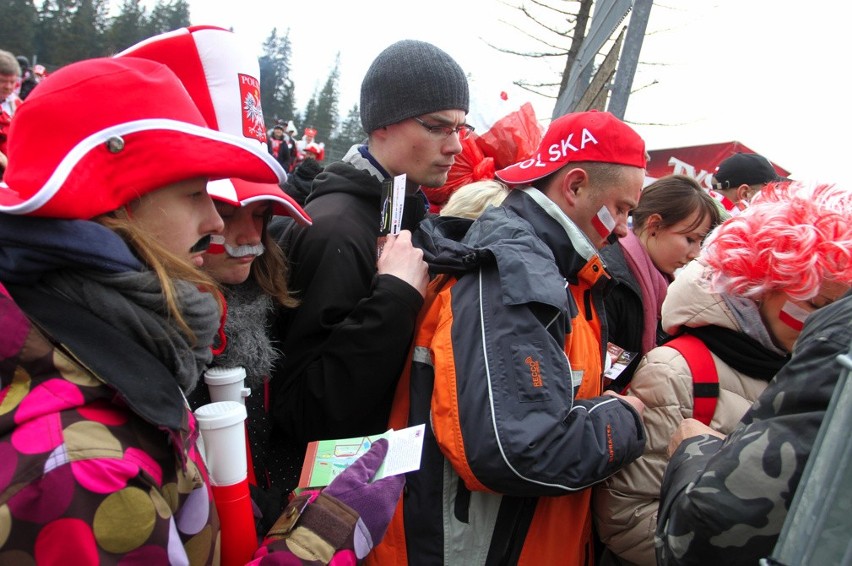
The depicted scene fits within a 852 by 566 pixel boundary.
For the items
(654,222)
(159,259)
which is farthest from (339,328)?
(654,222)

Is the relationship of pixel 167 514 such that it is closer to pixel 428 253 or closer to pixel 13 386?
pixel 13 386

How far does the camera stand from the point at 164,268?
1213mm

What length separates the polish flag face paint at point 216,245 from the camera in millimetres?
1843

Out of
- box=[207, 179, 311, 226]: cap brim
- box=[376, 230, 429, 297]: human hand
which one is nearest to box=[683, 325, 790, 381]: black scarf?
box=[376, 230, 429, 297]: human hand

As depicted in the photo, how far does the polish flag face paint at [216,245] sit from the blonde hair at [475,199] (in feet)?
4.09

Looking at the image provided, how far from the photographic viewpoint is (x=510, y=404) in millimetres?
1581

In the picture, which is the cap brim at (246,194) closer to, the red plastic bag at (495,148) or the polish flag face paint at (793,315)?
the polish flag face paint at (793,315)

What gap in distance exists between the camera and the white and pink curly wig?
171 cm

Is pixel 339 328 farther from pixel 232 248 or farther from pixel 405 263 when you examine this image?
pixel 232 248

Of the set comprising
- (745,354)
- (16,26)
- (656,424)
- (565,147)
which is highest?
(565,147)

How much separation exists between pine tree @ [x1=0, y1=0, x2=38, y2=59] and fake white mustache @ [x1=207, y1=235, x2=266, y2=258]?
1701 inches

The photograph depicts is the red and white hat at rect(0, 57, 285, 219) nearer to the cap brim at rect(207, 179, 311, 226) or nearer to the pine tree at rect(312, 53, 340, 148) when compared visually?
the cap brim at rect(207, 179, 311, 226)

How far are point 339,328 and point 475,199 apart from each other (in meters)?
1.24

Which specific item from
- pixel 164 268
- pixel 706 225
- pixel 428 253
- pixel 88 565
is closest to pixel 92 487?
pixel 88 565
